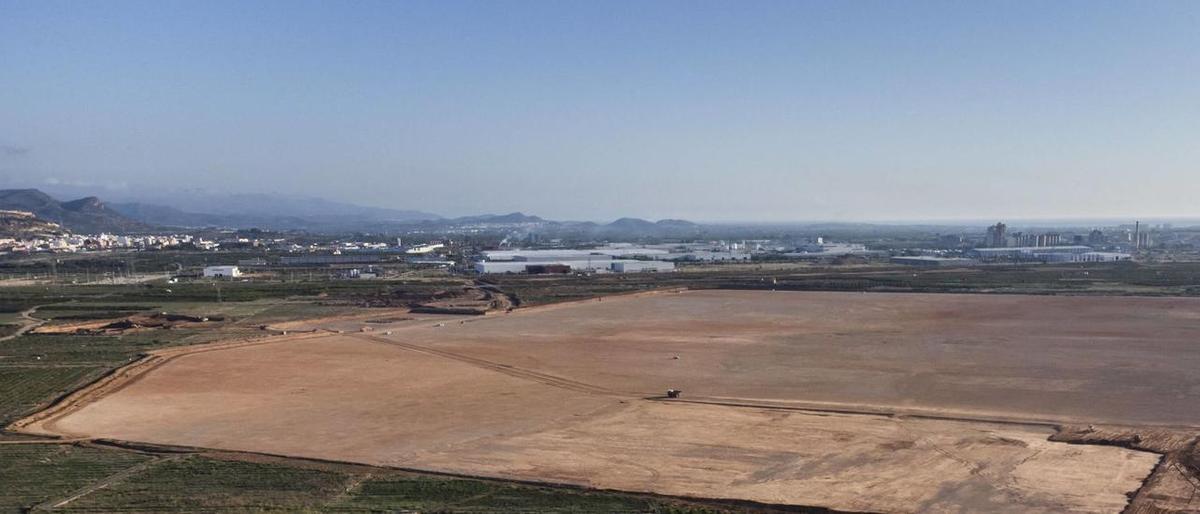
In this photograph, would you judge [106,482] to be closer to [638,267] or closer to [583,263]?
[638,267]

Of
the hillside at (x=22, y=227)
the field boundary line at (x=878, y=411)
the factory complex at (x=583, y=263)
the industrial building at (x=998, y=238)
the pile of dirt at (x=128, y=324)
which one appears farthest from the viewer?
the hillside at (x=22, y=227)

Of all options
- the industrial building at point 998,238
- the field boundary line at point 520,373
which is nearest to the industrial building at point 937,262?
the industrial building at point 998,238

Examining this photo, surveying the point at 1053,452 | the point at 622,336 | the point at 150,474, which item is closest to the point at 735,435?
the point at 1053,452

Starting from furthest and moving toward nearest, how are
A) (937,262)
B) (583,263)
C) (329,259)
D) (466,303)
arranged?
(329,259), (583,263), (937,262), (466,303)

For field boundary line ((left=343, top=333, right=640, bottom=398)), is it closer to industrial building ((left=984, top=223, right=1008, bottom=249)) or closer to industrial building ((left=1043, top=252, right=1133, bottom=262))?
industrial building ((left=1043, top=252, right=1133, bottom=262))

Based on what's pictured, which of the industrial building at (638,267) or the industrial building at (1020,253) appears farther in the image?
the industrial building at (1020,253)

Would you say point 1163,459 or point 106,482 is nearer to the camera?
point 106,482

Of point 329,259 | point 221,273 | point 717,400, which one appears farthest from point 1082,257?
point 221,273

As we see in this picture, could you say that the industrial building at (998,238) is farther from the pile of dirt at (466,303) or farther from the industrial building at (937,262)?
the pile of dirt at (466,303)

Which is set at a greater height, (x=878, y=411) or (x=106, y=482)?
(x=878, y=411)
